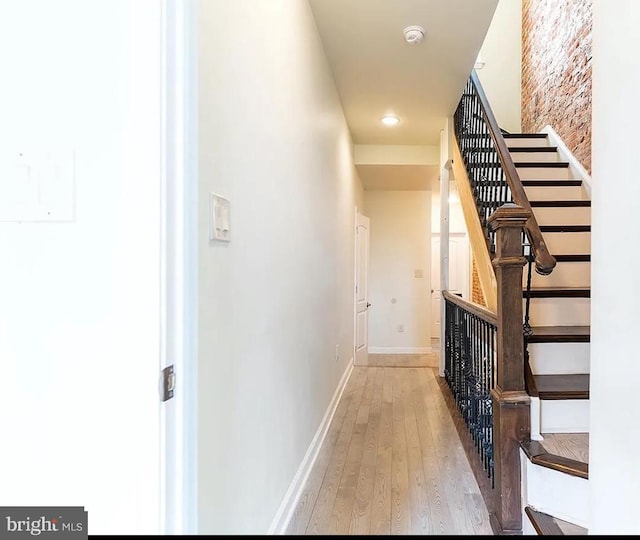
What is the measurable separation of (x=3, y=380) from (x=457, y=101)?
4.20 meters

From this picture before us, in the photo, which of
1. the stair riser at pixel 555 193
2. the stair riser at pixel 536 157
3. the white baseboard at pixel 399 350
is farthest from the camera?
the white baseboard at pixel 399 350

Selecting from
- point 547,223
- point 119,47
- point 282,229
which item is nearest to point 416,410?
point 547,223

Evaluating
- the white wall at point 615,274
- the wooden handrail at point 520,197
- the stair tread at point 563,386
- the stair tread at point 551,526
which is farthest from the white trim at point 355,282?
the white wall at point 615,274

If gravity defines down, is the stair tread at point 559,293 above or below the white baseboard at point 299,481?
above

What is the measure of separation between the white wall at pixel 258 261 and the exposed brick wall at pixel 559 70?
245 cm

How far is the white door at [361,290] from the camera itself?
5770 millimetres

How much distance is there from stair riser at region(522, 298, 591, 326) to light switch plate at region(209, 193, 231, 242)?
2.15 meters

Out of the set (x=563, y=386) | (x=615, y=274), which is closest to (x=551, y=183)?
(x=563, y=386)

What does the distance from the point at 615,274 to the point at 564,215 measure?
2738 mm

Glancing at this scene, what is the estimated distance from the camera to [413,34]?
281 cm

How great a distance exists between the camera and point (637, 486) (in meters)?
0.94

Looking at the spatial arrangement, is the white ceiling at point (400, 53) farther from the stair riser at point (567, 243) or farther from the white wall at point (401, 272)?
the white wall at point (401, 272)

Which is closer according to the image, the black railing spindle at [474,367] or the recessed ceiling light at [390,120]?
the black railing spindle at [474,367]

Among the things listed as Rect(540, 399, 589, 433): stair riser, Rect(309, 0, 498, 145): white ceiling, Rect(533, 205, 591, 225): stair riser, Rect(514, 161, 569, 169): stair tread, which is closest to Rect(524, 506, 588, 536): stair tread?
Rect(540, 399, 589, 433): stair riser
